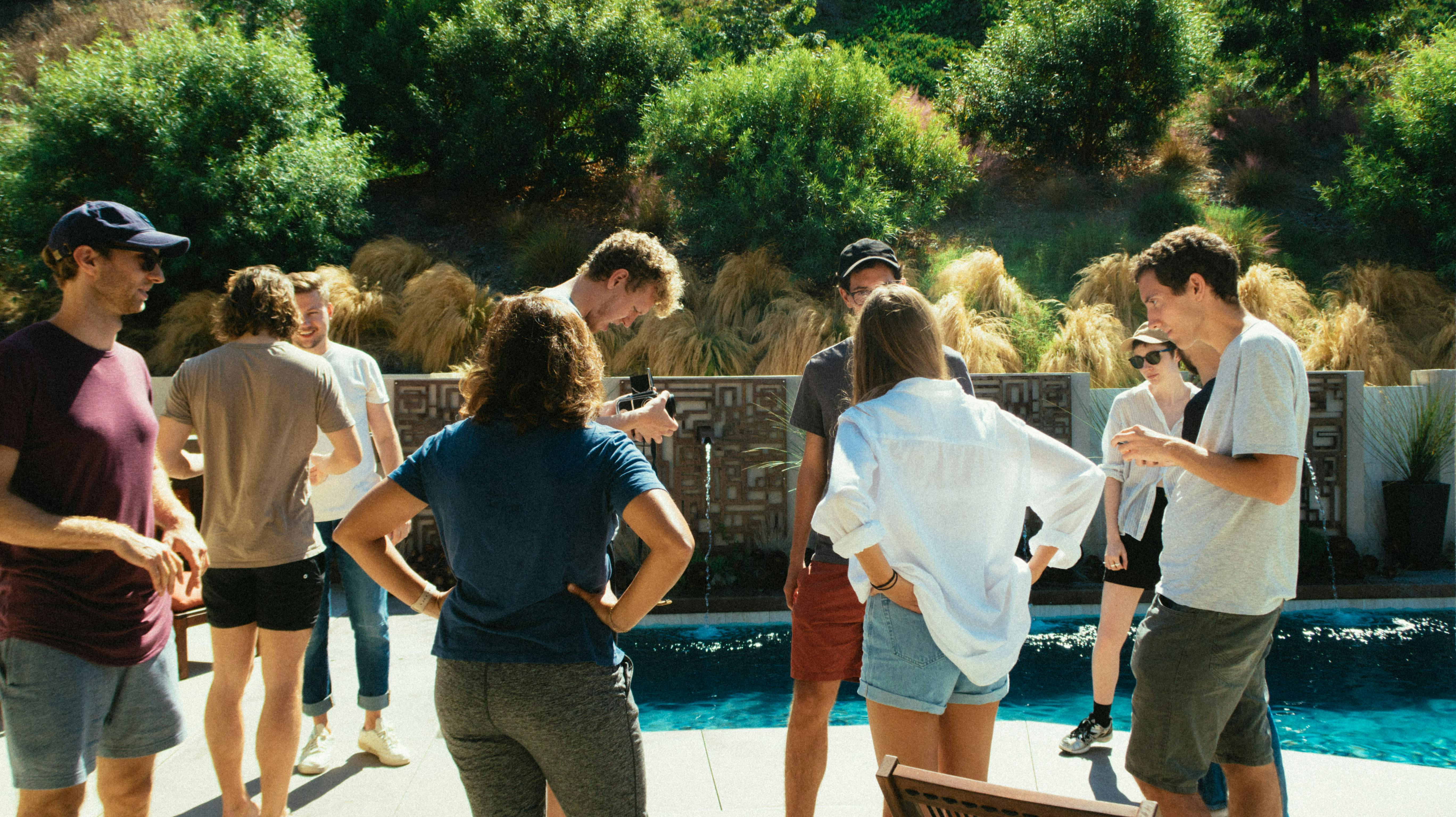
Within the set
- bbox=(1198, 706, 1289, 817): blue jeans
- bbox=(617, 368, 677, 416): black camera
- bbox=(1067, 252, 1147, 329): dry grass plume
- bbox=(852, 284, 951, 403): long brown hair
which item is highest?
bbox=(1067, 252, 1147, 329): dry grass plume

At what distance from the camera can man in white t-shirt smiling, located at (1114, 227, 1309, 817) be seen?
7.00 feet

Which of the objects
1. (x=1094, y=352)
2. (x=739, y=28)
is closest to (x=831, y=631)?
(x=1094, y=352)

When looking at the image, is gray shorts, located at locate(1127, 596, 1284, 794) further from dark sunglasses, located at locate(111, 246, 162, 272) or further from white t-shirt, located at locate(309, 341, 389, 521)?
white t-shirt, located at locate(309, 341, 389, 521)

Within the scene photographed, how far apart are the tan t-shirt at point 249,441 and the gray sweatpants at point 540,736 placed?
1.26 m

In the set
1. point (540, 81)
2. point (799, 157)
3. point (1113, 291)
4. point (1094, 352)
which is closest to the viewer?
point (1094, 352)

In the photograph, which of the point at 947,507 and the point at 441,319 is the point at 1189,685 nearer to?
the point at 947,507

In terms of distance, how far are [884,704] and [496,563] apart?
0.94m

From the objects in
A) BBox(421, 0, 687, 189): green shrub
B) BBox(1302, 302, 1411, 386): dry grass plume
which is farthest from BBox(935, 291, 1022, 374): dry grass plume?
BBox(421, 0, 687, 189): green shrub

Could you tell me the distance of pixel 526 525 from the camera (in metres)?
1.76

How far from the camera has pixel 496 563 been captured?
1.78m

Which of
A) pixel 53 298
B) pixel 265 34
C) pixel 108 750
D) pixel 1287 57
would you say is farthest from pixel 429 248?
pixel 1287 57

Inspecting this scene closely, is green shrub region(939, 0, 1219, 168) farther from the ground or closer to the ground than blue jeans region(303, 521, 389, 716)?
farther from the ground

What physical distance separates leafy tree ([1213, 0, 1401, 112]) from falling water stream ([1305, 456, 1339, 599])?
9998 mm

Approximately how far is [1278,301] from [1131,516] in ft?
25.1
